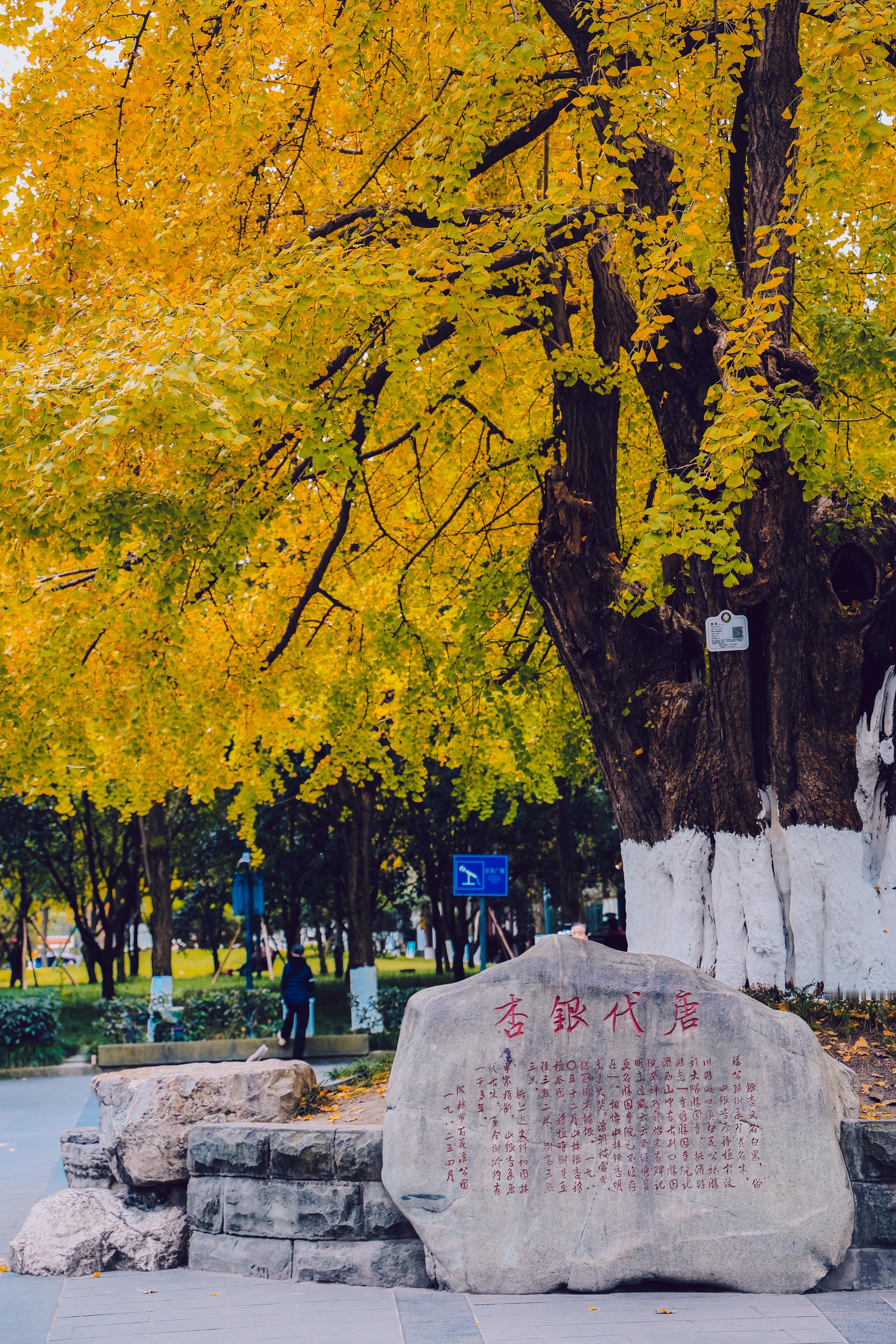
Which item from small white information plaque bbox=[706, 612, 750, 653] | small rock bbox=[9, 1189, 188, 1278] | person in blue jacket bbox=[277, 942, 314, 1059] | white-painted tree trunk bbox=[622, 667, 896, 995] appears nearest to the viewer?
small rock bbox=[9, 1189, 188, 1278]

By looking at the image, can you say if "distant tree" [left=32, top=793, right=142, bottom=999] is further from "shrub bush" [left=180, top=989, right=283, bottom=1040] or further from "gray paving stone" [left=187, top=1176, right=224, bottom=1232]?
"gray paving stone" [left=187, top=1176, right=224, bottom=1232]

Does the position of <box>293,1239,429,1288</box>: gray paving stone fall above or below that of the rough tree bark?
below

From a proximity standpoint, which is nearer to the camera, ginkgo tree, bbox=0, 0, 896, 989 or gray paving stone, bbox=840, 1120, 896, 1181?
gray paving stone, bbox=840, 1120, 896, 1181

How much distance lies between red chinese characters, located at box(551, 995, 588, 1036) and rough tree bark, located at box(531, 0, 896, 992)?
6.09ft

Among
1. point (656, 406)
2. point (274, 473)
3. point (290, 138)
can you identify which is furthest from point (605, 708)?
point (290, 138)

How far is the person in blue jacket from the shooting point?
1289cm

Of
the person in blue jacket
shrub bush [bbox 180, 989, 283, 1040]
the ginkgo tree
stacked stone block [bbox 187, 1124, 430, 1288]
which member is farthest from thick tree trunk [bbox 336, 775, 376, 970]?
stacked stone block [bbox 187, 1124, 430, 1288]

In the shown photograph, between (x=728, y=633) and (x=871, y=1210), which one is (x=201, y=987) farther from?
(x=871, y=1210)

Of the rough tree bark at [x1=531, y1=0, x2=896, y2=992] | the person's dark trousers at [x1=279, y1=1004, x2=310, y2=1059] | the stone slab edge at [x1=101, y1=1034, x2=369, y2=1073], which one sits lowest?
the stone slab edge at [x1=101, y1=1034, x2=369, y2=1073]

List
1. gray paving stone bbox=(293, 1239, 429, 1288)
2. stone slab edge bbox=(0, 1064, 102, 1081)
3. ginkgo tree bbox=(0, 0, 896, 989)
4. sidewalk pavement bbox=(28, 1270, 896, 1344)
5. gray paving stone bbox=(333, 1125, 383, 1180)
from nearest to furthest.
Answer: sidewalk pavement bbox=(28, 1270, 896, 1344) < gray paving stone bbox=(293, 1239, 429, 1288) < gray paving stone bbox=(333, 1125, 383, 1180) < ginkgo tree bbox=(0, 0, 896, 989) < stone slab edge bbox=(0, 1064, 102, 1081)

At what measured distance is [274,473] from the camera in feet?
30.3

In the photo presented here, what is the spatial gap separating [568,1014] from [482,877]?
8290mm

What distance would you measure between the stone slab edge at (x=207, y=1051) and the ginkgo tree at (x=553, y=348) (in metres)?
7.21

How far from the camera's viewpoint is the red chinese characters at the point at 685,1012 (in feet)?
18.3
